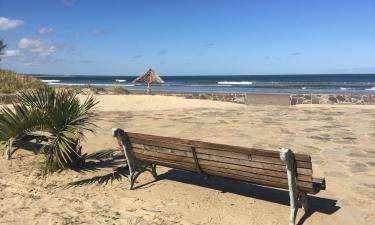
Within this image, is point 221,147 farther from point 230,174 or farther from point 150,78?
point 150,78

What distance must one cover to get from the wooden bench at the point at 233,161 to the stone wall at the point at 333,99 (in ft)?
54.6

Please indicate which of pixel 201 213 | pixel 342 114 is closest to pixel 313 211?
pixel 201 213

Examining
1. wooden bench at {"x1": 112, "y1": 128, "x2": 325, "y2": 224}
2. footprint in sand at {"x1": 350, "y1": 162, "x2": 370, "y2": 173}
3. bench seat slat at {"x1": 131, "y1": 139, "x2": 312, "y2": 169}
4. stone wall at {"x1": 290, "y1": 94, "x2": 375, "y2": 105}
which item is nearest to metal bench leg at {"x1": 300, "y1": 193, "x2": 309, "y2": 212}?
wooden bench at {"x1": 112, "y1": 128, "x2": 325, "y2": 224}

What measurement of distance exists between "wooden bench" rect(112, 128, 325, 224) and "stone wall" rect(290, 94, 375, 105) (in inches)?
655

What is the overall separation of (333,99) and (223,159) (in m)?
18.8

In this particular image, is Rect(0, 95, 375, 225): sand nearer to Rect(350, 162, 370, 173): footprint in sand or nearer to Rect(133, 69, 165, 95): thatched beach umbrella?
Rect(350, 162, 370, 173): footprint in sand

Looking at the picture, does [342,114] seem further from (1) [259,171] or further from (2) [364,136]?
(1) [259,171]

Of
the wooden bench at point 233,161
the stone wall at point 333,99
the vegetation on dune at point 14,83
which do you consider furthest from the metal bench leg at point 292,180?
the stone wall at point 333,99

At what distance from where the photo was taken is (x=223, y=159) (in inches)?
188

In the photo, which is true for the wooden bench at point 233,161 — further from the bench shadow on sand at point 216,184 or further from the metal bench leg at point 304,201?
the bench shadow on sand at point 216,184

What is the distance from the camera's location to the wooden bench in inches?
170

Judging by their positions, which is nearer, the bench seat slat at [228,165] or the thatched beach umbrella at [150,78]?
the bench seat slat at [228,165]

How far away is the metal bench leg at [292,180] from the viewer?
4121 millimetres

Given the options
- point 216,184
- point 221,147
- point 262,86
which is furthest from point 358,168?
point 262,86
